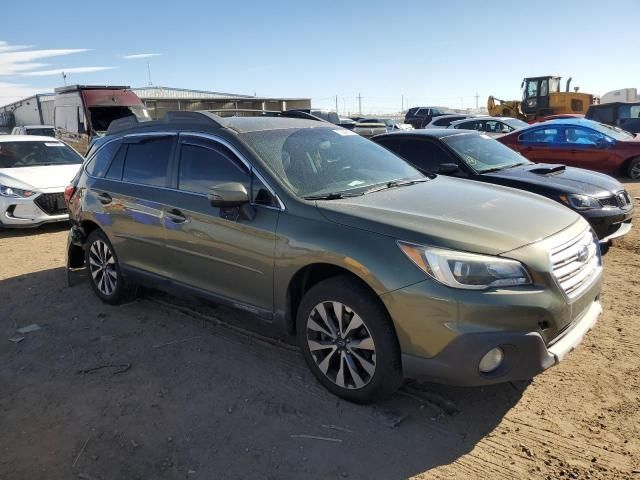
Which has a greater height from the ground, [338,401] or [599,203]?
[599,203]

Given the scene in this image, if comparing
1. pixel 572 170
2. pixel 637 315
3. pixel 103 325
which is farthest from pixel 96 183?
pixel 572 170

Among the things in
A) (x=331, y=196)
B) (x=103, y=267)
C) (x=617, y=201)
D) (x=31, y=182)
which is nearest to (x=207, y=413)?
(x=331, y=196)

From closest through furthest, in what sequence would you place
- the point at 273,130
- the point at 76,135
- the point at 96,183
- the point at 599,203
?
the point at 273,130, the point at 96,183, the point at 599,203, the point at 76,135

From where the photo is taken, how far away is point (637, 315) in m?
4.41

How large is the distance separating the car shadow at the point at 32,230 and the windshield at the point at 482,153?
6.85 metres

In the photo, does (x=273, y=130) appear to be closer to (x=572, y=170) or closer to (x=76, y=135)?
(x=572, y=170)

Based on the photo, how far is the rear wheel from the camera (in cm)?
1166

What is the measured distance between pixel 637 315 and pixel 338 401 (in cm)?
281

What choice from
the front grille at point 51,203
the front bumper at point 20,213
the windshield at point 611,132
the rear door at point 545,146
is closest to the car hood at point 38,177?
the front grille at point 51,203

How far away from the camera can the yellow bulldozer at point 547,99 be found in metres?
26.2

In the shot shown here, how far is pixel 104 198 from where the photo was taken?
16.5 ft

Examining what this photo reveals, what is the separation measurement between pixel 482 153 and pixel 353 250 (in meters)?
4.33

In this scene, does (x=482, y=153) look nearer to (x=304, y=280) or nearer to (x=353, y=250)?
(x=304, y=280)

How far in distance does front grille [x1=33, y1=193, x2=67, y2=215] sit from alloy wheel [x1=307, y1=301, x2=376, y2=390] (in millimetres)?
6847
